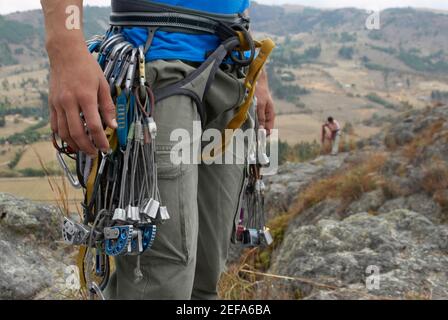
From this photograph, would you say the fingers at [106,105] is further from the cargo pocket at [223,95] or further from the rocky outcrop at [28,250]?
the rocky outcrop at [28,250]

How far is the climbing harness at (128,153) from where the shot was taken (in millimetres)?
1673

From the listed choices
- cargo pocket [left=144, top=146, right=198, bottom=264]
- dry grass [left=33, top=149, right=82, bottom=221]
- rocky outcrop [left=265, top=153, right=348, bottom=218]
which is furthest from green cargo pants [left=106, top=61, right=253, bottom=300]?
rocky outcrop [left=265, top=153, right=348, bottom=218]

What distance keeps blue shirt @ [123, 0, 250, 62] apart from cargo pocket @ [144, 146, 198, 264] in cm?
36

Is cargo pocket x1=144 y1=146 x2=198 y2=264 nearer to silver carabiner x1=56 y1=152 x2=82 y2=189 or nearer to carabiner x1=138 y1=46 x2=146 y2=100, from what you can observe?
carabiner x1=138 y1=46 x2=146 y2=100

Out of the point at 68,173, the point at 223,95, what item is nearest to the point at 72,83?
the point at 68,173

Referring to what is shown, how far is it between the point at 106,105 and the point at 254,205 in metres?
1.23

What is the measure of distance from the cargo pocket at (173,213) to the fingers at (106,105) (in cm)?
22

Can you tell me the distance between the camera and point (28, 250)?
3.27 metres

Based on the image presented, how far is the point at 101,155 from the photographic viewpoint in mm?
1763

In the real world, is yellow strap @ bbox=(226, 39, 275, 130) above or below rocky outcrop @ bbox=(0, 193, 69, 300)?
above

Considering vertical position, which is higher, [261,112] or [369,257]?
[261,112]

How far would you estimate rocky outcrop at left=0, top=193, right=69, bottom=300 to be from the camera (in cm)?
293

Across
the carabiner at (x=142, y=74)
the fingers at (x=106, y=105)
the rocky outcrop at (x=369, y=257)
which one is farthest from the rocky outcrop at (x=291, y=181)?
the fingers at (x=106, y=105)

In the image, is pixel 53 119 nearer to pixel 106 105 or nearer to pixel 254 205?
pixel 106 105
